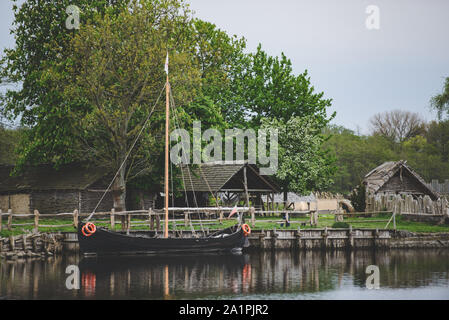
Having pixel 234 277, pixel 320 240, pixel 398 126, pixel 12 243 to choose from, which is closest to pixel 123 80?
pixel 12 243

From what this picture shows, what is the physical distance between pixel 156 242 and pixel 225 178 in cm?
1385

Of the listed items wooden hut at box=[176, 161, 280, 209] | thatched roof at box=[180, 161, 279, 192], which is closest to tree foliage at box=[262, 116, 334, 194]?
wooden hut at box=[176, 161, 280, 209]

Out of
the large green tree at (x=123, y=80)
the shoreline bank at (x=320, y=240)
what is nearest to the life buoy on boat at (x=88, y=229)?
the shoreline bank at (x=320, y=240)

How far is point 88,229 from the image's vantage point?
30703 millimetres

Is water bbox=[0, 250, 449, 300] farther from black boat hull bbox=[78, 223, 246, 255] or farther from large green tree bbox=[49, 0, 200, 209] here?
large green tree bbox=[49, 0, 200, 209]

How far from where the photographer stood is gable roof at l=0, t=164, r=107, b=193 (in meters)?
43.4

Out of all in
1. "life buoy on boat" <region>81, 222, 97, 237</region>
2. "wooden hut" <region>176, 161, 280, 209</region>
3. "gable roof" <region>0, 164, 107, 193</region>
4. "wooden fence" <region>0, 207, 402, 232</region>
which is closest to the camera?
"life buoy on boat" <region>81, 222, 97, 237</region>

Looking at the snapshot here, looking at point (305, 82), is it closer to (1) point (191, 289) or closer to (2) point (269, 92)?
(2) point (269, 92)

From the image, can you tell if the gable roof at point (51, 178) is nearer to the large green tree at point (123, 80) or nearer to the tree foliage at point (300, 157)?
the large green tree at point (123, 80)

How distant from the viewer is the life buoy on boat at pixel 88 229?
30619 mm

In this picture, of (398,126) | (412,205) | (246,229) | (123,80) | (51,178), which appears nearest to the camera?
(246,229)

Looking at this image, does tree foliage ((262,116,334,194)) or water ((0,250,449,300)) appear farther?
tree foliage ((262,116,334,194))

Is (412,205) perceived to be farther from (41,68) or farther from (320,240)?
(41,68)

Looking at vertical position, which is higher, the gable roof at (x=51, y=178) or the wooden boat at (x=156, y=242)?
the gable roof at (x=51, y=178)
